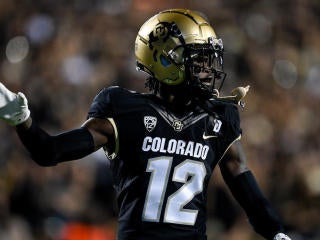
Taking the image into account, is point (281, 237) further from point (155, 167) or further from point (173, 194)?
point (155, 167)

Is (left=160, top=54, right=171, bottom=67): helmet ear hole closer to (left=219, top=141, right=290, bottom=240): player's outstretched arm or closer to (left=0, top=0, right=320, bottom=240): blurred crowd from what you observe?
(left=219, top=141, right=290, bottom=240): player's outstretched arm

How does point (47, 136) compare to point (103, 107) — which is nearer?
point (47, 136)

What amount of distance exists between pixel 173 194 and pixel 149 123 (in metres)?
0.31

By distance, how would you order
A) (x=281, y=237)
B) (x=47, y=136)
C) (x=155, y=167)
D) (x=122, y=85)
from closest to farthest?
1. (x=47, y=136)
2. (x=155, y=167)
3. (x=281, y=237)
4. (x=122, y=85)

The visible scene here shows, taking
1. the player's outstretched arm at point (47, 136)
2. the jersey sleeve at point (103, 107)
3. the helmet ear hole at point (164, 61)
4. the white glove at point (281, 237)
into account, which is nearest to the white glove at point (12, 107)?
the player's outstretched arm at point (47, 136)

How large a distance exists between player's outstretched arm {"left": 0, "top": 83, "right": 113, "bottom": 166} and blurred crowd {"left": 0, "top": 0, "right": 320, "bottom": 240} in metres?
3.60

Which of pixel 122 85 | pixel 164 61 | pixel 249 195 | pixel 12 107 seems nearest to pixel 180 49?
pixel 164 61

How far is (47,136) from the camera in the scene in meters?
3.22

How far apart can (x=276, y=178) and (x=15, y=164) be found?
2386mm

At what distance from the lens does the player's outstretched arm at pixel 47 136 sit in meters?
3.04

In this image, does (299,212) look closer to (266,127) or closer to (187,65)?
(266,127)

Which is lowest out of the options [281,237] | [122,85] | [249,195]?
[122,85]

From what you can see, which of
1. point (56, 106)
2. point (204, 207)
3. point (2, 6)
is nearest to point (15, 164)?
point (56, 106)

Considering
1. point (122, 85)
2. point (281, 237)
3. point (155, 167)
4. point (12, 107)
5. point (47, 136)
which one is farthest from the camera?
point (122, 85)
